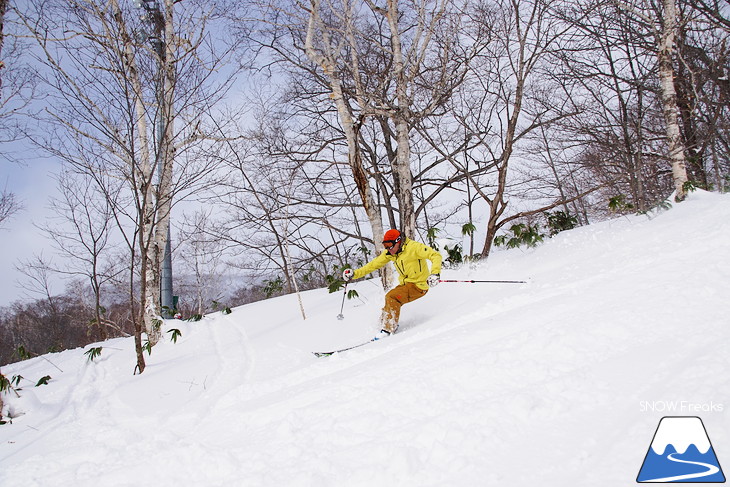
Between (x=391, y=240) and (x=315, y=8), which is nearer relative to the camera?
(x=391, y=240)

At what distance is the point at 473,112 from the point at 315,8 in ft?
16.6

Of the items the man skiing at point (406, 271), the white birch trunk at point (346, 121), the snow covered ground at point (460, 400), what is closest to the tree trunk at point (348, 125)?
the white birch trunk at point (346, 121)

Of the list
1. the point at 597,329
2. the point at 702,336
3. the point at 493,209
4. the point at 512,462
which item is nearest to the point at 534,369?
the point at 597,329

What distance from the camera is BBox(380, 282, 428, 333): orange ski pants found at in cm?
602

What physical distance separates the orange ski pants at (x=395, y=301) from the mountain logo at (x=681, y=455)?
3971mm

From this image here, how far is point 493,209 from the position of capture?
353 inches

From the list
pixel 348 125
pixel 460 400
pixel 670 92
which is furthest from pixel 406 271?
pixel 670 92

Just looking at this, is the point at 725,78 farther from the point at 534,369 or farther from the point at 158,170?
the point at 158,170

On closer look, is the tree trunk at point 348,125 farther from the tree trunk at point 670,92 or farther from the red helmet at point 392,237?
the tree trunk at point 670,92

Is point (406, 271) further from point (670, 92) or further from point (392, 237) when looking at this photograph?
point (670, 92)

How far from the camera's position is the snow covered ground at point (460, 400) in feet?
7.61

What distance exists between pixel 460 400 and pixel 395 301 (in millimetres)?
3200

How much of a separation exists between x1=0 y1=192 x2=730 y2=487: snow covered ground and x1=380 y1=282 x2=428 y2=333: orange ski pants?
38 centimetres

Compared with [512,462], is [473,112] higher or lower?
higher
